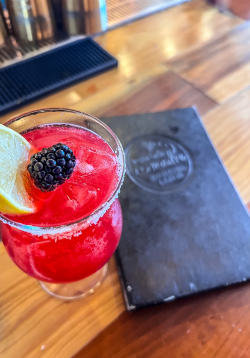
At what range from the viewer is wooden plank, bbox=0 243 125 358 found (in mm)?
600

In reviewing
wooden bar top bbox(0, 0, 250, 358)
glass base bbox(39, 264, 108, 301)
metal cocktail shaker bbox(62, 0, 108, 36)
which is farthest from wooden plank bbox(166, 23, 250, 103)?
glass base bbox(39, 264, 108, 301)

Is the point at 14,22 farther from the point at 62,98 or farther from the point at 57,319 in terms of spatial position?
the point at 57,319

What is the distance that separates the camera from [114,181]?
0.58 m

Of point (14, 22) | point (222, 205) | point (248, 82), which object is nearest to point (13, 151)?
point (222, 205)

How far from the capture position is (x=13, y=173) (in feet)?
1.69

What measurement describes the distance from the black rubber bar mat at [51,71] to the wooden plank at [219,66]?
29 centimetres

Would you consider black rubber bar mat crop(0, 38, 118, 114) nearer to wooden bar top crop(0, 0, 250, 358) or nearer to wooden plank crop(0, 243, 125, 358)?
wooden bar top crop(0, 0, 250, 358)

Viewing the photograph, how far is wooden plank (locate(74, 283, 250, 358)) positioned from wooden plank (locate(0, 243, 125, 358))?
27mm

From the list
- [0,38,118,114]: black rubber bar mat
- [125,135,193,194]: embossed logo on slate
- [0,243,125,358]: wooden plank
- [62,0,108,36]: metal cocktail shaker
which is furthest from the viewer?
[62,0,108,36]: metal cocktail shaker

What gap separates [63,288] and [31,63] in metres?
0.79

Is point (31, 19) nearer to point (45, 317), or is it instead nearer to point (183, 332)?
point (45, 317)

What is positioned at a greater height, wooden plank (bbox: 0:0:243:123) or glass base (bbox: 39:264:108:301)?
wooden plank (bbox: 0:0:243:123)

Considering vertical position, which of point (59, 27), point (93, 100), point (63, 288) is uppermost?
point (59, 27)

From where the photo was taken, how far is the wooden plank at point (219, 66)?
1.12 metres
